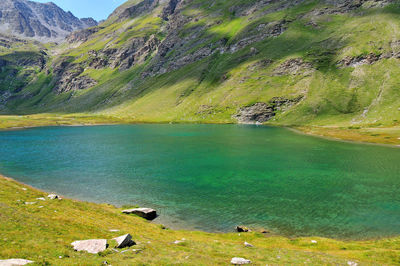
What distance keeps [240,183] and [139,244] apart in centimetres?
3858

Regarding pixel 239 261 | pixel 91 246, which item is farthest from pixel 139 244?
pixel 239 261

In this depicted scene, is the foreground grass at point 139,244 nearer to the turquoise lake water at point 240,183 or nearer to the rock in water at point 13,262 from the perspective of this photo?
the rock in water at point 13,262

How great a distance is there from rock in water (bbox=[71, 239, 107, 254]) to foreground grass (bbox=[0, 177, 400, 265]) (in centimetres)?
67

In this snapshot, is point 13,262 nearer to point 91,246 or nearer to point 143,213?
point 91,246

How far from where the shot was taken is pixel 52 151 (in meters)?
103

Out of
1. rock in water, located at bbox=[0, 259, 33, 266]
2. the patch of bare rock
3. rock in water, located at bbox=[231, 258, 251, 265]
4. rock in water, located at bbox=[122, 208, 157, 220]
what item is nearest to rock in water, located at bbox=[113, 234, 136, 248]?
the patch of bare rock

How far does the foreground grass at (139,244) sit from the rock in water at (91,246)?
26.2 inches

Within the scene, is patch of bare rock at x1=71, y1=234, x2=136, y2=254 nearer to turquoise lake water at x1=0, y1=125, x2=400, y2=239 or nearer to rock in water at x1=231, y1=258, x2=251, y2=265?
rock in water at x1=231, y1=258, x2=251, y2=265

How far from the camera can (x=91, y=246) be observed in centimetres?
2077

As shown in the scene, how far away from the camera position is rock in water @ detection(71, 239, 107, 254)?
20.2m

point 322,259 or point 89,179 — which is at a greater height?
point 322,259

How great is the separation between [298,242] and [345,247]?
5070mm

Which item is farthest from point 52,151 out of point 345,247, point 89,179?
point 345,247

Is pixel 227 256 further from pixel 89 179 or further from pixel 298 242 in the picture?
pixel 89 179
